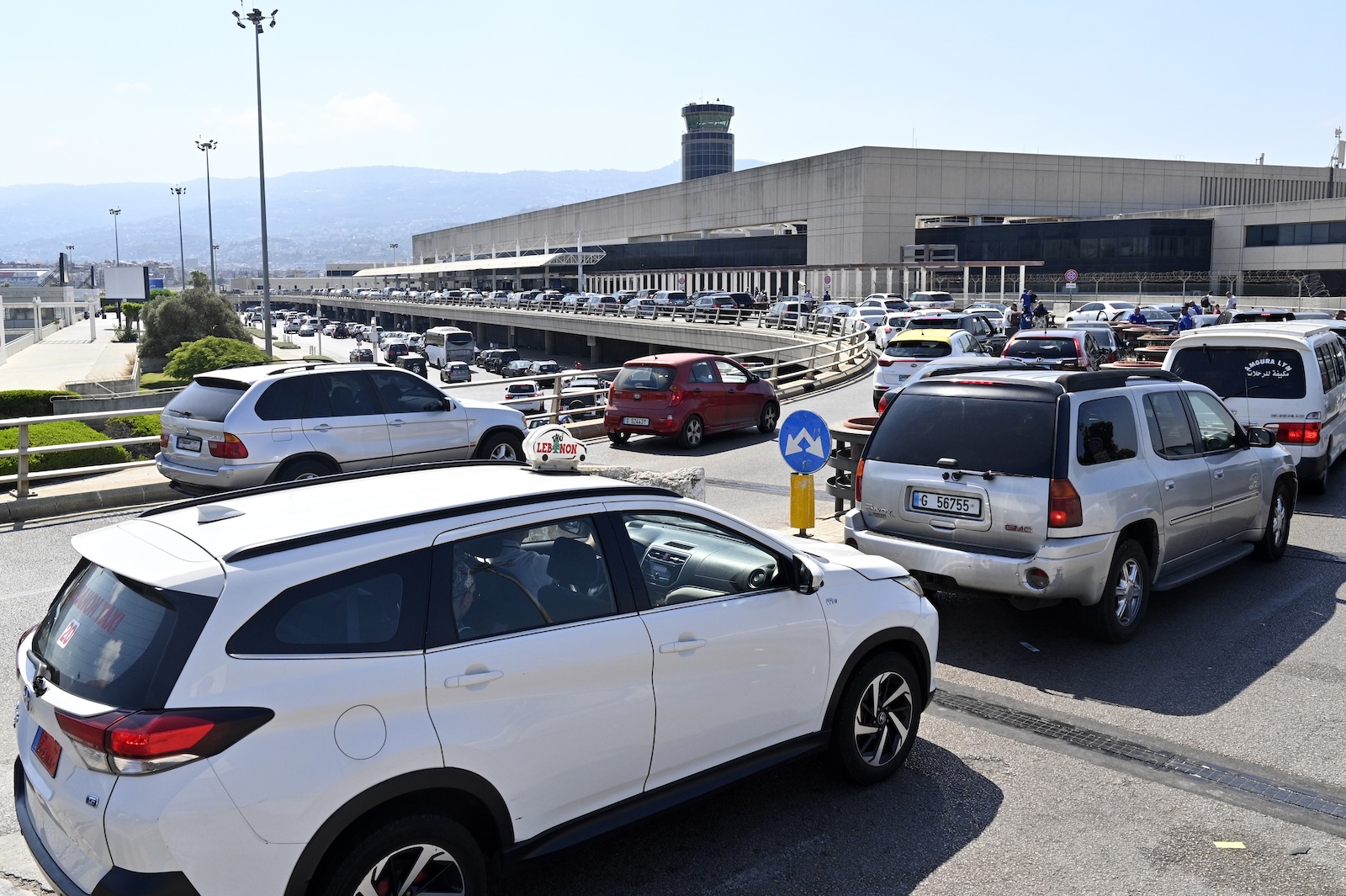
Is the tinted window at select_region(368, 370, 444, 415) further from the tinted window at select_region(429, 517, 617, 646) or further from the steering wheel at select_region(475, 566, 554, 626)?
the steering wheel at select_region(475, 566, 554, 626)

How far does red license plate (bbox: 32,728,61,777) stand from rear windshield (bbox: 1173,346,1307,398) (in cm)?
1227

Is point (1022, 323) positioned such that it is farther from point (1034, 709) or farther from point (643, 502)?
point (643, 502)

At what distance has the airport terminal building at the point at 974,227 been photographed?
67.9 m

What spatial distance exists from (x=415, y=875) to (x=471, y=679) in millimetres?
674

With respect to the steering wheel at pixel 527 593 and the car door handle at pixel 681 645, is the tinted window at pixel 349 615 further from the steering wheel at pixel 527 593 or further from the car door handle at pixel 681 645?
the car door handle at pixel 681 645

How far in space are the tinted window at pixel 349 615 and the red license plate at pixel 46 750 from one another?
0.78 meters

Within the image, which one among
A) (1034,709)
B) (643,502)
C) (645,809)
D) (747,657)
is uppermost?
(643,502)

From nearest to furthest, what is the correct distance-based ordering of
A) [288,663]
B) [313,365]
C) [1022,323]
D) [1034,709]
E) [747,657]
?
[288,663] < [747,657] < [1034,709] < [313,365] < [1022,323]

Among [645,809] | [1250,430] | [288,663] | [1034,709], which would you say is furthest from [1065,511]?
[288,663]

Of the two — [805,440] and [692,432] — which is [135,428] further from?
[805,440]

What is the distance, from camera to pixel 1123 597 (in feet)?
25.2

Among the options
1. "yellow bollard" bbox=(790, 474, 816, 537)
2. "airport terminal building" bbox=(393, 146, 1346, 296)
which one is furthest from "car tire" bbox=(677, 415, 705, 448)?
"airport terminal building" bbox=(393, 146, 1346, 296)

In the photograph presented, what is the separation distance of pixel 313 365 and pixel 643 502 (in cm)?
901

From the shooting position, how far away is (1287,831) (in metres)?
5.01
